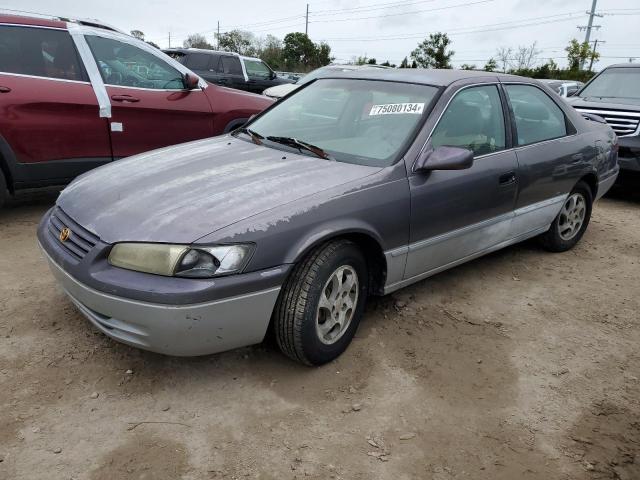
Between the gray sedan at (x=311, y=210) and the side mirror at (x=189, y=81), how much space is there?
1.77 m

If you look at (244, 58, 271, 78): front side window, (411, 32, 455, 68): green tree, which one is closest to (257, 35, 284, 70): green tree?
(411, 32, 455, 68): green tree

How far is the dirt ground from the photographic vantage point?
2232mm

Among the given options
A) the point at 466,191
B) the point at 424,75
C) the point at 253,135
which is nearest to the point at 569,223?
the point at 466,191

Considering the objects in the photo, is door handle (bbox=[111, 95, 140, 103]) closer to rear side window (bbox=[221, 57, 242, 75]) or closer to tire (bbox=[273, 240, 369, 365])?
tire (bbox=[273, 240, 369, 365])

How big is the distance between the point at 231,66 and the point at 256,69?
1.13m

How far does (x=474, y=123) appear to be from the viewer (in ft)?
11.9

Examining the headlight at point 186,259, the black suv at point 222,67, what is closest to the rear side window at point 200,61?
the black suv at point 222,67

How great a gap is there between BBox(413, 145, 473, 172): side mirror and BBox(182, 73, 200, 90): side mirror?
3.17 m

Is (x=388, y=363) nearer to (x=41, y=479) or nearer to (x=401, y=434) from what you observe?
(x=401, y=434)

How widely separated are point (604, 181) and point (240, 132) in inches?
136

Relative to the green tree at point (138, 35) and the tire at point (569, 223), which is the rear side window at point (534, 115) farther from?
the green tree at point (138, 35)

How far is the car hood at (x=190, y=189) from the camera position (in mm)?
2494

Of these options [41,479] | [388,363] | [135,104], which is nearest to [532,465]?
[388,363]

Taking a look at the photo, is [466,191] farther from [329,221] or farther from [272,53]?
[272,53]
